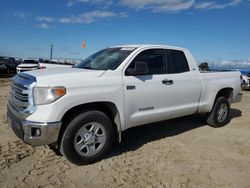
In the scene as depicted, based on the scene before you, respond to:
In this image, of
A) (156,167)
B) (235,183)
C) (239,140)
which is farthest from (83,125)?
(239,140)

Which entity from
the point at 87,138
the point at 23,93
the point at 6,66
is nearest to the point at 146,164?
the point at 87,138

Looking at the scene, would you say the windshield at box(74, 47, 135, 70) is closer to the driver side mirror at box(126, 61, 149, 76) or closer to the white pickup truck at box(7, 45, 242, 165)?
the white pickup truck at box(7, 45, 242, 165)

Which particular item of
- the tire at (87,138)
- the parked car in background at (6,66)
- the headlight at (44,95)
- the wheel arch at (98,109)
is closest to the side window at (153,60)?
the wheel arch at (98,109)

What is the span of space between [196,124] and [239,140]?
1402 mm

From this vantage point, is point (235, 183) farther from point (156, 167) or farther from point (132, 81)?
point (132, 81)

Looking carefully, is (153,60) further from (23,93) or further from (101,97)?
(23,93)

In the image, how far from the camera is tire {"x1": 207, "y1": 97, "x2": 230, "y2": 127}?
20.9 feet

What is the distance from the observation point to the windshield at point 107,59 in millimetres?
4559

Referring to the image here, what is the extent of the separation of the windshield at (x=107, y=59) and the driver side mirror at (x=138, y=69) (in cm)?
25

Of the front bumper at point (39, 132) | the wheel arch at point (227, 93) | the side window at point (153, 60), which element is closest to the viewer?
the front bumper at point (39, 132)

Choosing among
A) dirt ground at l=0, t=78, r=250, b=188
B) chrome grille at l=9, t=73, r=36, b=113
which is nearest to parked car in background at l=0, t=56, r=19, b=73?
dirt ground at l=0, t=78, r=250, b=188

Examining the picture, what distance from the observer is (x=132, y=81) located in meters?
4.39

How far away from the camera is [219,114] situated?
657 centimetres

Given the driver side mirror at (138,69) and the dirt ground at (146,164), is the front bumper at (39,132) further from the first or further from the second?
the driver side mirror at (138,69)
